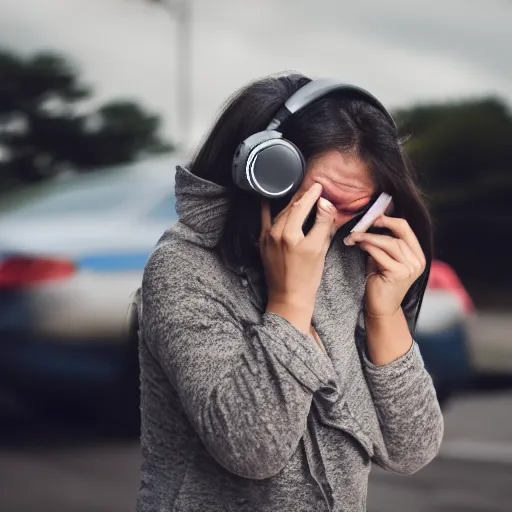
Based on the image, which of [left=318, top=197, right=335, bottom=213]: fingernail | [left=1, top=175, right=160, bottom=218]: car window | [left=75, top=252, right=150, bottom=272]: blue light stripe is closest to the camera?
[left=318, top=197, right=335, bottom=213]: fingernail

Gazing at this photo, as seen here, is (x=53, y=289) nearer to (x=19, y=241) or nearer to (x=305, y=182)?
(x=19, y=241)

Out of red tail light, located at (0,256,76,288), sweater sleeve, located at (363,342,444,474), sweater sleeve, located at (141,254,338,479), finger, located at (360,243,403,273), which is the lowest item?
red tail light, located at (0,256,76,288)

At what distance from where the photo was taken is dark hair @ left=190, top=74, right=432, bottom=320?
1.49 m

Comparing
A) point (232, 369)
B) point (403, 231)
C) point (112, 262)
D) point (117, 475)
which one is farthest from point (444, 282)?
point (232, 369)

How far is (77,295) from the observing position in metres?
5.14

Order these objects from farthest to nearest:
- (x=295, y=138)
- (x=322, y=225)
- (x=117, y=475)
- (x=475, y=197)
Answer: (x=475, y=197) → (x=117, y=475) → (x=295, y=138) → (x=322, y=225)

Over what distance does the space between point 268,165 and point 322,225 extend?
107mm

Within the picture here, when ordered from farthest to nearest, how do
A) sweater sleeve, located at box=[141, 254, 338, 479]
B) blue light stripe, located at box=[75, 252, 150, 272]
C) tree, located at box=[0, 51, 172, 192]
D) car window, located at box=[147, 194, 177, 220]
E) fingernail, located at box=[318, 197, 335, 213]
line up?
tree, located at box=[0, 51, 172, 192]
car window, located at box=[147, 194, 177, 220]
blue light stripe, located at box=[75, 252, 150, 272]
fingernail, located at box=[318, 197, 335, 213]
sweater sleeve, located at box=[141, 254, 338, 479]

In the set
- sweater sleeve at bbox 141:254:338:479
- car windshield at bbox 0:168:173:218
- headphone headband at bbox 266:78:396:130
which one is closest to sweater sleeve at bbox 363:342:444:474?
sweater sleeve at bbox 141:254:338:479

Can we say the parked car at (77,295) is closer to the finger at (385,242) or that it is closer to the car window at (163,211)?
the car window at (163,211)

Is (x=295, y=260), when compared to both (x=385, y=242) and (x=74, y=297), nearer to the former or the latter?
(x=385, y=242)

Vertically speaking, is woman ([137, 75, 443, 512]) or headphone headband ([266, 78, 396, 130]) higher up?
headphone headband ([266, 78, 396, 130])

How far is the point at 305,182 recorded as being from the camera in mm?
1511

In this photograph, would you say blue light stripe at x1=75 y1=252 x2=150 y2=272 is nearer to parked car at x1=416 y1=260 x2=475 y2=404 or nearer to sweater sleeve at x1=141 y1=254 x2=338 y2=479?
parked car at x1=416 y1=260 x2=475 y2=404
